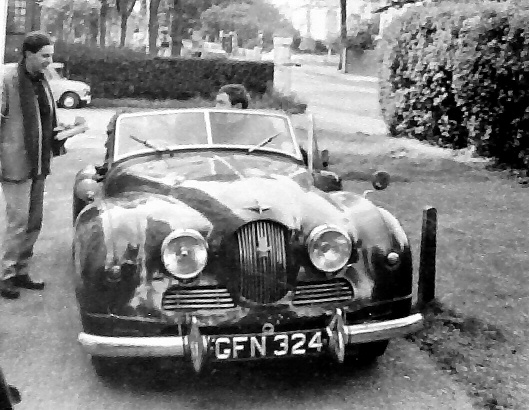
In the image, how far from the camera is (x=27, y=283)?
572 centimetres

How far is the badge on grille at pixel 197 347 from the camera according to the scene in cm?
357

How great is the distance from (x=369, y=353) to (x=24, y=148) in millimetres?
2781

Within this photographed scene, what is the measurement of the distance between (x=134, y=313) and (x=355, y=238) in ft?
3.85

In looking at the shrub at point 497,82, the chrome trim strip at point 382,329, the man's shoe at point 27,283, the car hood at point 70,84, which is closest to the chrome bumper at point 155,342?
the chrome trim strip at point 382,329

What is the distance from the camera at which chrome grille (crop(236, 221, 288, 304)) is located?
371cm

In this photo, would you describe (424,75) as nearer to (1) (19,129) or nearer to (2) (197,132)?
(2) (197,132)

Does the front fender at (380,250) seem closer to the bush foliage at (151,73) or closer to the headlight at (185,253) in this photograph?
the headlight at (185,253)

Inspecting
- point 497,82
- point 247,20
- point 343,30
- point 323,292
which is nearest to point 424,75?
point 343,30

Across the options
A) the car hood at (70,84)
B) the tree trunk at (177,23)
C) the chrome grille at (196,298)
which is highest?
the tree trunk at (177,23)

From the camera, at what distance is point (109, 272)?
146 inches

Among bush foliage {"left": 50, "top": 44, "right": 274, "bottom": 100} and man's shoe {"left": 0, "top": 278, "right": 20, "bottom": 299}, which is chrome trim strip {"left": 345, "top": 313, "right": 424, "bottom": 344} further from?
bush foliage {"left": 50, "top": 44, "right": 274, "bottom": 100}

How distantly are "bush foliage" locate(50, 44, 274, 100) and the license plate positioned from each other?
10.1 m

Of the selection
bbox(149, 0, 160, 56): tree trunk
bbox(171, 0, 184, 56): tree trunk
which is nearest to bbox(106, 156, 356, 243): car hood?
bbox(149, 0, 160, 56): tree trunk

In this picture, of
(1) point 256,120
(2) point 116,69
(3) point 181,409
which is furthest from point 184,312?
(2) point 116,69
